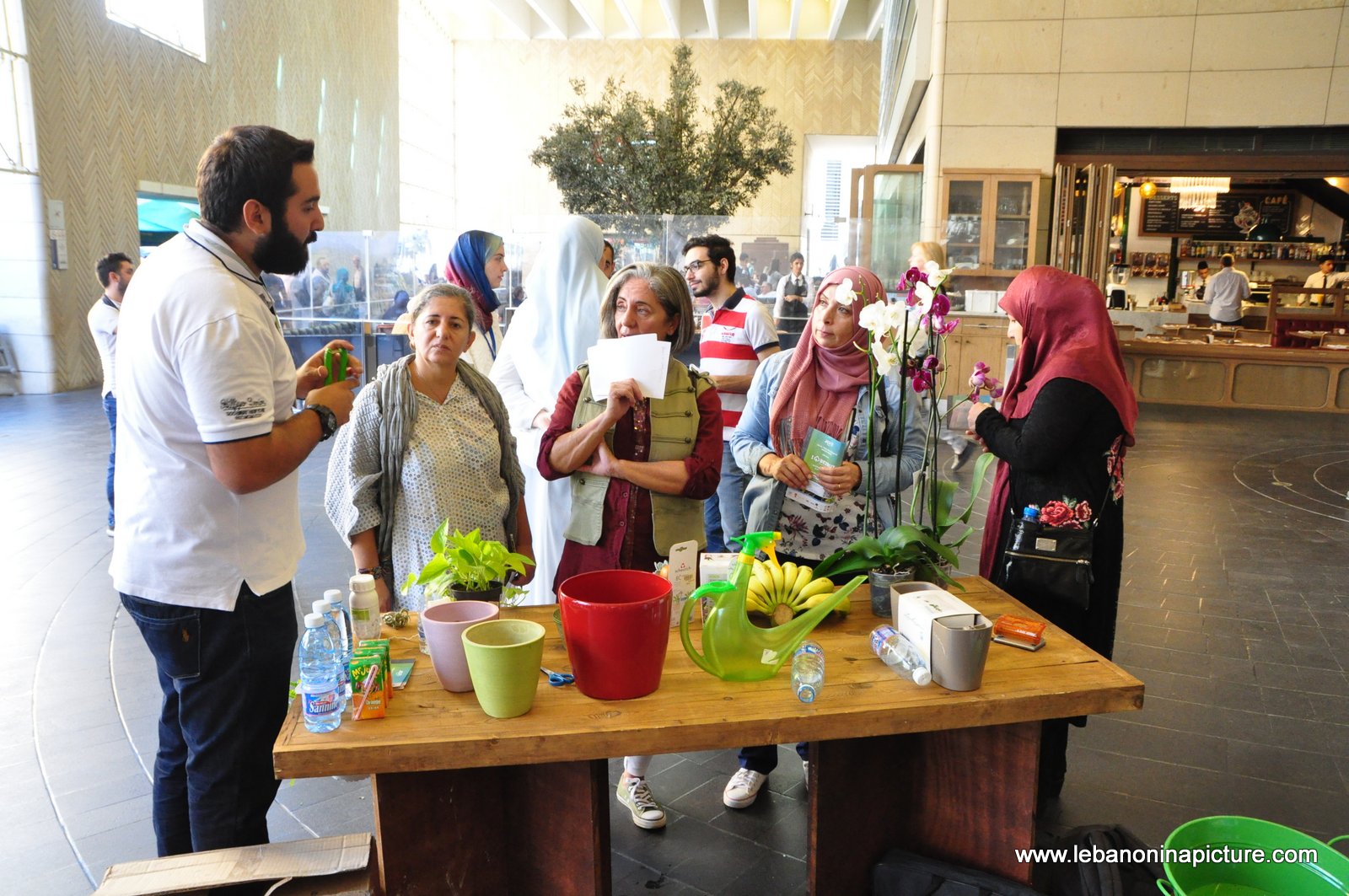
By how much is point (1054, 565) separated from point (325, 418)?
1766 mm

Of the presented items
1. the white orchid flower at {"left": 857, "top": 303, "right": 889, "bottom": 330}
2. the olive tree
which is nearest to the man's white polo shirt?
the white orchid flower at {"left": 857, "top": 303, "right": 889, "bottom": 330}

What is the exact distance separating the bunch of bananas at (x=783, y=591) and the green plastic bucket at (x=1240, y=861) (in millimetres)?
741

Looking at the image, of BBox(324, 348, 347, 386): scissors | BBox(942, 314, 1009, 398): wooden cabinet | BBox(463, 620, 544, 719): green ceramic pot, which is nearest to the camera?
BBox(463, 620, 544, 719): green ceramic pot

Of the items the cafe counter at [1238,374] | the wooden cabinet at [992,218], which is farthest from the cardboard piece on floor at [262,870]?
the cafe counter at [1238,374]

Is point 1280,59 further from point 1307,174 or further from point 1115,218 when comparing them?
point 1115,218

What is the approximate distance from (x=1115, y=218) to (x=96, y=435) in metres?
14.1

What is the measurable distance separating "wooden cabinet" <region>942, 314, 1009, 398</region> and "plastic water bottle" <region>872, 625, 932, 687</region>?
8.08 m

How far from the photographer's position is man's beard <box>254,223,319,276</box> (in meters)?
1.79

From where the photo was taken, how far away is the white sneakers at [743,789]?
102 inches

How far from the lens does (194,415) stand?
1.63 m

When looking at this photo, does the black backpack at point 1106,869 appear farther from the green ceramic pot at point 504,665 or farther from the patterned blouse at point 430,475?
the patterned blouse at point 430,475

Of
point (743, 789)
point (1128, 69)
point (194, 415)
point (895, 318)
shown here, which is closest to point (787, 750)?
point (743, 789)

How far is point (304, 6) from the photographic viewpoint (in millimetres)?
17656

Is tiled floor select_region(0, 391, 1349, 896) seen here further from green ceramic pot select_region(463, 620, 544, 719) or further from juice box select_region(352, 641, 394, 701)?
juice box select_region(352, 641, 394, 701)
